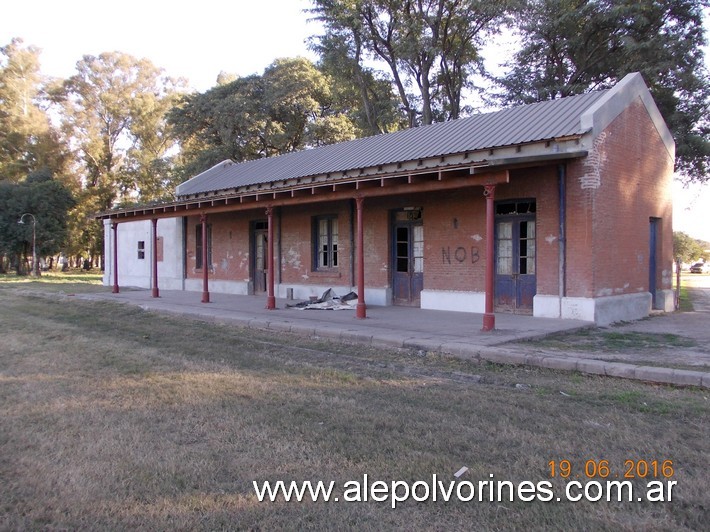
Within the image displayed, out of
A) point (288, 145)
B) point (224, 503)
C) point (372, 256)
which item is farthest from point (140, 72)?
point (224, 503)

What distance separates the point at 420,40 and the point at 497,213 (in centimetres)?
1657

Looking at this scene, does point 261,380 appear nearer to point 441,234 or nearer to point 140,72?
point 441,234

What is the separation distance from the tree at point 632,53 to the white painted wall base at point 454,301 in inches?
501

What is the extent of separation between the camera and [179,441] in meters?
4.24

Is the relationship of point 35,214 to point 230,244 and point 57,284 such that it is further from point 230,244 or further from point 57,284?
point 230,244

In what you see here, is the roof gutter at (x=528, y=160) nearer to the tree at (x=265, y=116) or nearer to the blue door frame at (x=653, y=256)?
the blue door frame at (x=653, y=256)

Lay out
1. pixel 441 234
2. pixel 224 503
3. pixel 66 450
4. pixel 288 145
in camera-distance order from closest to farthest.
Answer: pixel 224 503 < pixel 66 450 < pixel 441 234 < pixel 288 145

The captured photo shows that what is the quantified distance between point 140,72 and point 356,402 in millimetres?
49922

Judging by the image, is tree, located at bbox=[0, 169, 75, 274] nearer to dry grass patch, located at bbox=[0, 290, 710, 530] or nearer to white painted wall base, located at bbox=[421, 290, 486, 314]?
white painted wall base, located at bbox=[421, 290, 486, 314]

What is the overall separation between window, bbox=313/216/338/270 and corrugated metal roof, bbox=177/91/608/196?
1.62 metres

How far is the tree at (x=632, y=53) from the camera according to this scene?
20234 millimetres

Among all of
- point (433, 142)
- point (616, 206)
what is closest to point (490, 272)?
point (616, 206)

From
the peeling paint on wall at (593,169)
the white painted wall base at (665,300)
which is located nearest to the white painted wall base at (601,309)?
the peeling paint on wall at (593,169)
